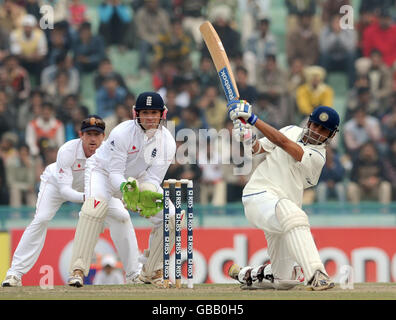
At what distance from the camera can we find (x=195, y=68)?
14.9 m

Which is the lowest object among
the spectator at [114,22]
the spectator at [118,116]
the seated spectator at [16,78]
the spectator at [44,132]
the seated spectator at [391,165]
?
the seated spectator at [391,165]

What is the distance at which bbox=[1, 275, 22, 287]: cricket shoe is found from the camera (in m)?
8.99

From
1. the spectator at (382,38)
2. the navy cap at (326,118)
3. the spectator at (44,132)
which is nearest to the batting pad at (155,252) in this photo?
the navy cap at (326,118)

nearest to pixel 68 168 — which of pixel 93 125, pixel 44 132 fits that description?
pixel 93 125

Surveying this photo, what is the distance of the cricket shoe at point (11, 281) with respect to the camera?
899 cm

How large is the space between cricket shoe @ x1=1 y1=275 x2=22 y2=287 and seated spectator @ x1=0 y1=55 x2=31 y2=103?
17.4ft

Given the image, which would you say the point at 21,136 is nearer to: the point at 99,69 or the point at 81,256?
the point at 99,69

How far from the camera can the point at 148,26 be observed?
15.1 meters

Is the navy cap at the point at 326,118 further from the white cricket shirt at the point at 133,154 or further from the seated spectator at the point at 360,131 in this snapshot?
the seated spectator at the point at 360,131

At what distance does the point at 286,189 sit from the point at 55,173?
2754mm

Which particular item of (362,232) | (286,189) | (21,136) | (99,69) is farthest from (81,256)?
(99,69)

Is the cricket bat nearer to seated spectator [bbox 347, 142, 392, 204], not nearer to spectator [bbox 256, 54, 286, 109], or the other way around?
seated spectator [bbox 347, 142, 392, 204]

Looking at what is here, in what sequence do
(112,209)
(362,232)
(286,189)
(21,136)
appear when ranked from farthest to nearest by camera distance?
(21,136), (362,232), (112,209), (286,189)

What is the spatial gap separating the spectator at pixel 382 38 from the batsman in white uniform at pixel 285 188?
7208 mm
